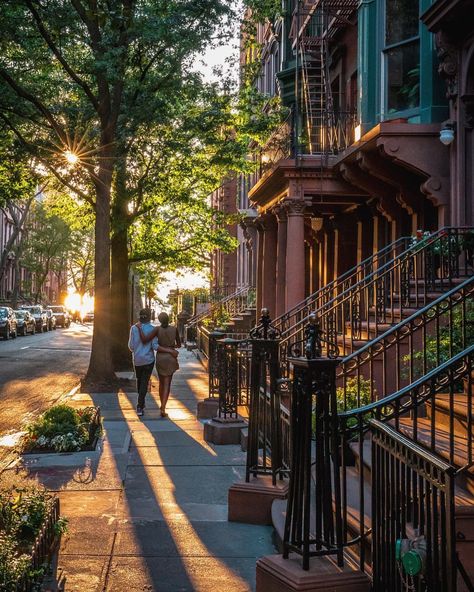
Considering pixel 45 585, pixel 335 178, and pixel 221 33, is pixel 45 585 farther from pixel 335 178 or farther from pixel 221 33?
pixel 221 33

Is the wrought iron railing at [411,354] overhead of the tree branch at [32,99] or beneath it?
beneath

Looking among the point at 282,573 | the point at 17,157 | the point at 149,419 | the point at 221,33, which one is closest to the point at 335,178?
the point at 221,33

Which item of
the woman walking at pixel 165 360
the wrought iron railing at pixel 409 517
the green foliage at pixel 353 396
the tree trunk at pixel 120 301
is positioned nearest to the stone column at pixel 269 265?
the tree trunk at pixel 120 301

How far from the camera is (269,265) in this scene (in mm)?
22453

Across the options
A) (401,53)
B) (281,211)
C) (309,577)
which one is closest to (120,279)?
(281,211)

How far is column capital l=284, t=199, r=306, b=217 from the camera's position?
1788 centimetres

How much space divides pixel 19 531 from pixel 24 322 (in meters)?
49.0

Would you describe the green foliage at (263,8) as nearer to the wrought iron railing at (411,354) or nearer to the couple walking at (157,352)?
the couple walking at (157,352)

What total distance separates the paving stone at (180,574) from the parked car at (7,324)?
4085 centimetres

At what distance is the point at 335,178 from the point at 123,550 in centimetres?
1283

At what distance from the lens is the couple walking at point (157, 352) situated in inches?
559

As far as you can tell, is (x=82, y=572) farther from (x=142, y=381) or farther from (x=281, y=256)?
(x=281, y=256)

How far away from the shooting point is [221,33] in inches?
784

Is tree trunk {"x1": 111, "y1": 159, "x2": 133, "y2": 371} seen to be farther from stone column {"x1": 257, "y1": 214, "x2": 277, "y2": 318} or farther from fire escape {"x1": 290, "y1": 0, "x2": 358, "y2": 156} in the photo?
fire escape {"x1": 290, "y1": 0, "x2": 358, "y2": 156}
